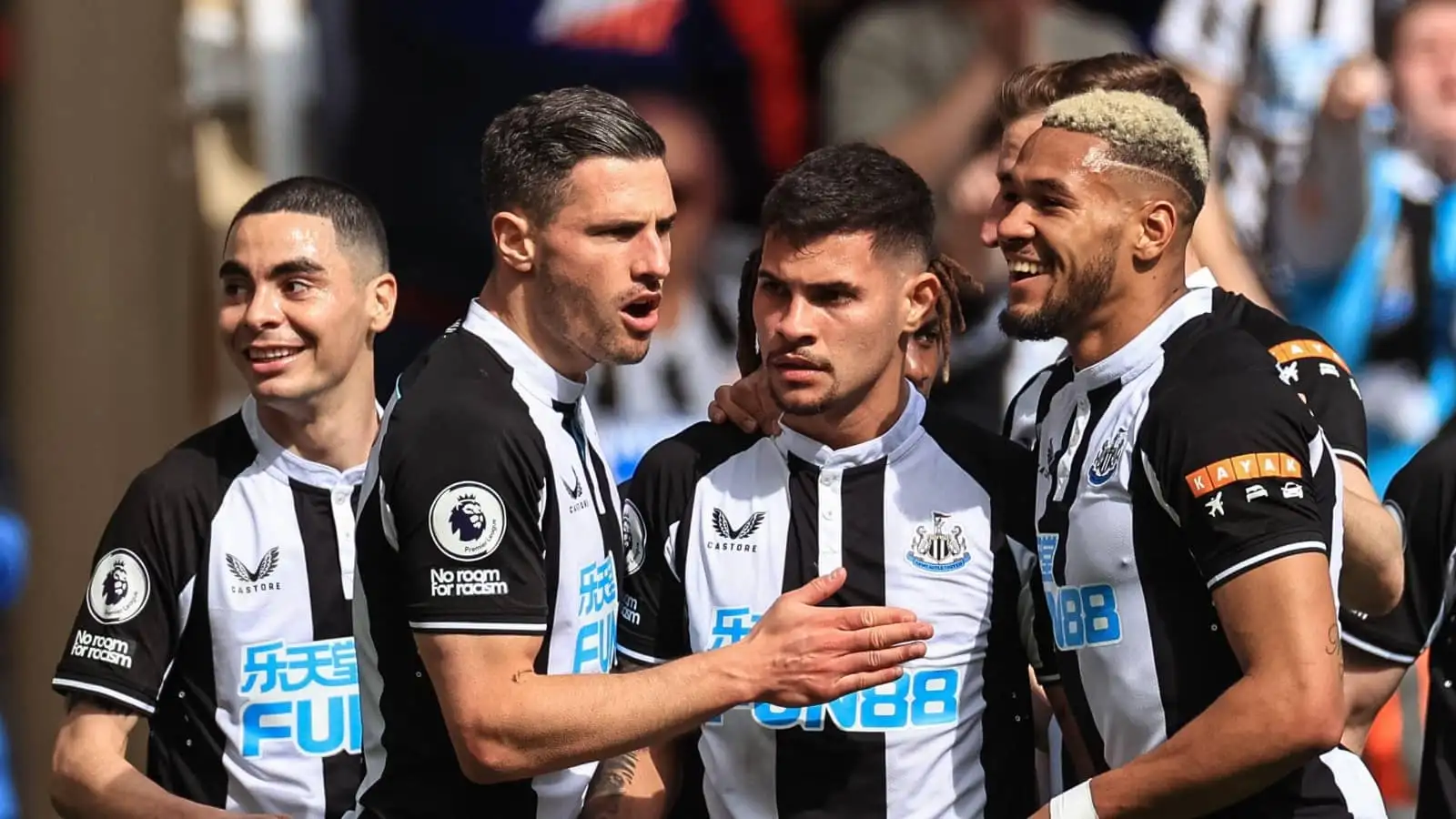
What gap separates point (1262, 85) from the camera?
23.8ft

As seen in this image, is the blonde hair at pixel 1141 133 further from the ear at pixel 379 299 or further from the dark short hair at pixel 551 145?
the ear at pixel 379 299

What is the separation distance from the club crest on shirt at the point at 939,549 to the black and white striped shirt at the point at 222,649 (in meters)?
1.21

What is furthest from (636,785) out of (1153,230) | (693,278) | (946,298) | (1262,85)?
(1262,85)

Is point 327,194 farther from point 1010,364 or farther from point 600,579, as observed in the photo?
point 1010,364

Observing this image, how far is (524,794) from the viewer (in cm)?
390

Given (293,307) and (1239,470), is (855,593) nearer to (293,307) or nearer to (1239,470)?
(1239,470)

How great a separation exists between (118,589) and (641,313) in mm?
1247

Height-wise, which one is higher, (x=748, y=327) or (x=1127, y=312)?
(x=748, y=327)

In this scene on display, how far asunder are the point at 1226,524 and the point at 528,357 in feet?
4.29

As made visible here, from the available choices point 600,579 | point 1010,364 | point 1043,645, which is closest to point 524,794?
point 600,579

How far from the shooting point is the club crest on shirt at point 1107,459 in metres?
3.79

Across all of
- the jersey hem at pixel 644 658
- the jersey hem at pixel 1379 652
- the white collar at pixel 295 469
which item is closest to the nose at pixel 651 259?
the jersey hem at pixel 644 658

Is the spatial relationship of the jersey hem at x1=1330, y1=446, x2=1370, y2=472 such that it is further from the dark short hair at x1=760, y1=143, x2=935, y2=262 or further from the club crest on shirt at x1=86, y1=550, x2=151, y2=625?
the club crest on shirt at x1=86, y1=550, x2=151, y2=625

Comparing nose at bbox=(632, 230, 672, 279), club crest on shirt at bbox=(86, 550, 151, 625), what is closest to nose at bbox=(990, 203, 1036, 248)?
nose at bbox=(632, 230, 672, 279)
